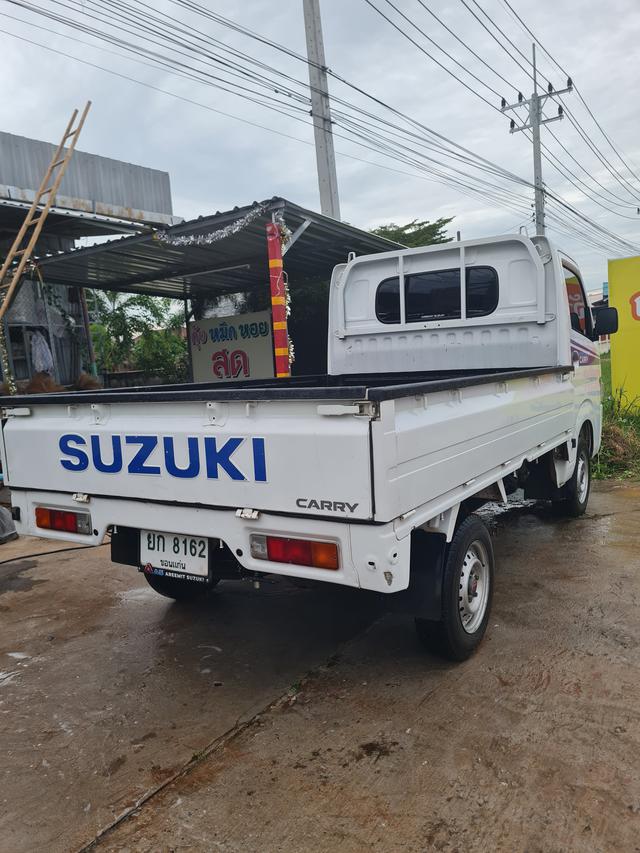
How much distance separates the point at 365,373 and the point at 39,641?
3.01 meters

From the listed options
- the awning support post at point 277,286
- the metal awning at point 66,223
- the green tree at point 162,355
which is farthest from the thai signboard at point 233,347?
the awning support post at point 277,286

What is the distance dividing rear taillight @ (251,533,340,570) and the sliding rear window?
2929mm

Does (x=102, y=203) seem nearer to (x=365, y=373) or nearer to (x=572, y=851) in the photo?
(x=365, y=373)

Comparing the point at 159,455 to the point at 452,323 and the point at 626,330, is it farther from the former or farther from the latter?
the point at 626,330

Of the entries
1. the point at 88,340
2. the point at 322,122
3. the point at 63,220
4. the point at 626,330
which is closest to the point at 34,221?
the point at 63,220

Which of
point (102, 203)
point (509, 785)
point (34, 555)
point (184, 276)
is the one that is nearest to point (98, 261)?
point (102, 203)

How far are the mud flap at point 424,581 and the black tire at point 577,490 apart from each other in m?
3.11

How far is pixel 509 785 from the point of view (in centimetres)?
233

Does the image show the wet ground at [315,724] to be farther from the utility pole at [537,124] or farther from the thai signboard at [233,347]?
the utility pole at [537,124]

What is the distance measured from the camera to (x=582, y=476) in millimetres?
5980

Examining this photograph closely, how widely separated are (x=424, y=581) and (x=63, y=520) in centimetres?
185

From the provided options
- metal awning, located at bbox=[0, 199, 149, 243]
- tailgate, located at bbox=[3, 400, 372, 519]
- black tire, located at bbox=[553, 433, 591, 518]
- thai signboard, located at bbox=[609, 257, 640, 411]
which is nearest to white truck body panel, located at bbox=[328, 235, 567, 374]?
black tire, located at bbox=[553, 433, 591, 518]

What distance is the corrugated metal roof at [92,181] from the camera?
8750 mm

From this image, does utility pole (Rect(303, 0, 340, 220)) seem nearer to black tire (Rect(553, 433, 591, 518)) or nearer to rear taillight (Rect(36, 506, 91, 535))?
black tire (Rect(553, 433, 591, 518))
